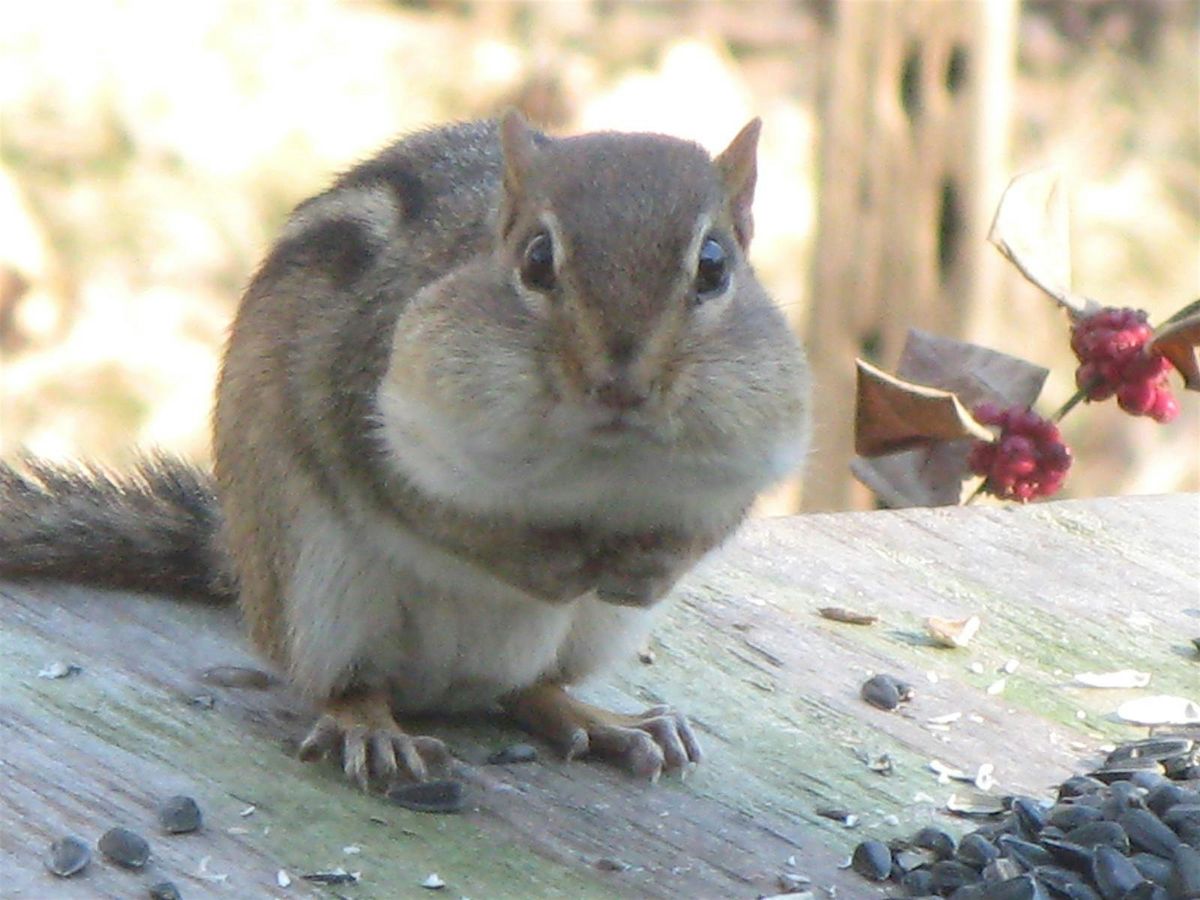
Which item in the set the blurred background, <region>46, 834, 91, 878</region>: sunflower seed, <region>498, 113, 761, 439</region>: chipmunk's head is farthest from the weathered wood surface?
the blurred background

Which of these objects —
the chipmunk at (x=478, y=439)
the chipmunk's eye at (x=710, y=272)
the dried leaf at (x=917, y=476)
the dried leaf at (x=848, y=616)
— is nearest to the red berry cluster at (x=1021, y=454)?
the dried leaf at (x=917, y=476)

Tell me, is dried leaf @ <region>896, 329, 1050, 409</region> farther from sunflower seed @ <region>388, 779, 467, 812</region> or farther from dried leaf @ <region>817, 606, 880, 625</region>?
sunflower seed @ <region>388, 779, 467, 812</region>

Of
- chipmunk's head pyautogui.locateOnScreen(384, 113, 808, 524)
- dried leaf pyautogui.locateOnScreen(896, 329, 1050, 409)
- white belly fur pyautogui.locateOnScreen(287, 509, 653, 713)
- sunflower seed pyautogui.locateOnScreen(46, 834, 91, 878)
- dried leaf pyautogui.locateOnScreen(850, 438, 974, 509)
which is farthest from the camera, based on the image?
dried leaf pyautogui.locateOnScreen(850, 438, 974, 509)

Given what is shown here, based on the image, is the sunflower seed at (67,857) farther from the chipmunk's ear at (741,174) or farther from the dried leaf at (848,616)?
the dried leaf at (848,616)

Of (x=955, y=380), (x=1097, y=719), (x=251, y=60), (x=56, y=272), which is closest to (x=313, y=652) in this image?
(x=1097, y=719)

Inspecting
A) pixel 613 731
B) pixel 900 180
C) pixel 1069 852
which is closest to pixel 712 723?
pixel 613 731

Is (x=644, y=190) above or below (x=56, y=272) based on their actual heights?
above

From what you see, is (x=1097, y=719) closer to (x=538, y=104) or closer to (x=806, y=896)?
(x=806, y=896)
